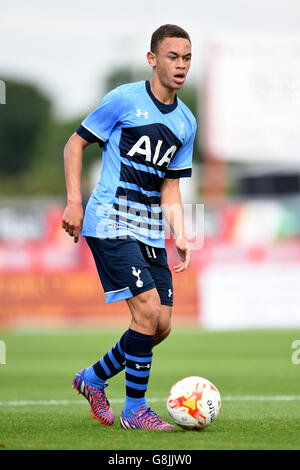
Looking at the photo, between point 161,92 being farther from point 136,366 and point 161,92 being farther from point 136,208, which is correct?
point 136,366

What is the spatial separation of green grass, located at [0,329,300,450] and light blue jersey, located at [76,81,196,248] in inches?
53.4

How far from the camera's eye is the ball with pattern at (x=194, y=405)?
18.8ft

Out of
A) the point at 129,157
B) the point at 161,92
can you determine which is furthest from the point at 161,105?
the point at 129,157

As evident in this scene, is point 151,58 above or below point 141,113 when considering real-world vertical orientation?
above

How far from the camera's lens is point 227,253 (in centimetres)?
1984

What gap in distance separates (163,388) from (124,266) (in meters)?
3.47

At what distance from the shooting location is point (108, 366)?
6.25 metres

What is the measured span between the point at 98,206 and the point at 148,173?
411mm
